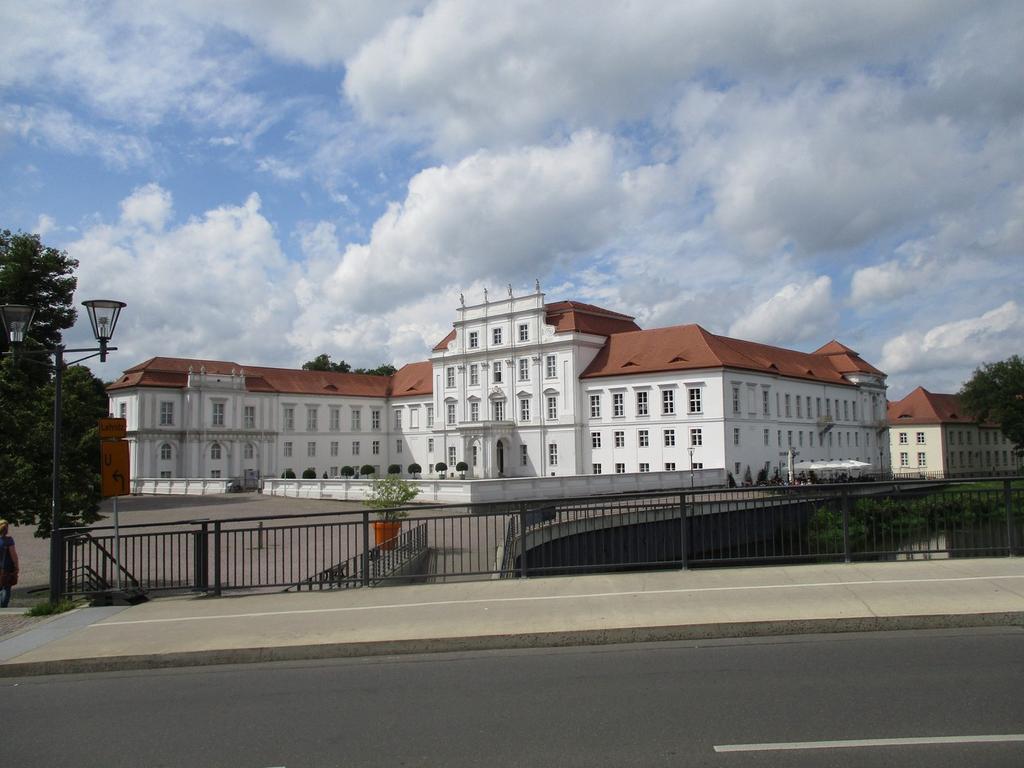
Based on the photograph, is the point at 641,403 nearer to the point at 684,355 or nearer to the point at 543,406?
the point at 684,355

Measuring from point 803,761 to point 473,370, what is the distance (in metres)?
69.9

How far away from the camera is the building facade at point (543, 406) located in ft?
203

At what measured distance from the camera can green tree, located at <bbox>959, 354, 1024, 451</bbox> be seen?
292 ft

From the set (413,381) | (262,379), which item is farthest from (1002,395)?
(262,379)

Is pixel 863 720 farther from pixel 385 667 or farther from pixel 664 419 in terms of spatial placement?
pixel 664 419

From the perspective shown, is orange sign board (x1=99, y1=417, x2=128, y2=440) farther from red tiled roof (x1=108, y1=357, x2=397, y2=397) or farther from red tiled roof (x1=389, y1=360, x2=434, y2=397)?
red tiled roof (x1=389, y1=360, x2=434, y2=397)

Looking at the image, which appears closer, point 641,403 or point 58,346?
point 58,346

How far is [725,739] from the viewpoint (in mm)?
5645

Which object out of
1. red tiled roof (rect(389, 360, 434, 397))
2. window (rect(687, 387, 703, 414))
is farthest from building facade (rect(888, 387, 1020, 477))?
red tiled roof (rect(389, 360, 434, 397))

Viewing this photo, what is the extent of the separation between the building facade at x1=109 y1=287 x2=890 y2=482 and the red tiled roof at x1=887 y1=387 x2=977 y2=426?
1745 cm

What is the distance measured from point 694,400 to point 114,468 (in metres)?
52.6

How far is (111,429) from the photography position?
12227 millimetres

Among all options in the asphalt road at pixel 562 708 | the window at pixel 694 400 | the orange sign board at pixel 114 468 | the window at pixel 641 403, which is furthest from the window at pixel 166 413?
the asphalt road at pixel 562 708

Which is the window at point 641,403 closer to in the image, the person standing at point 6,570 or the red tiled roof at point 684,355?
the red tiled roof at point 684,355
